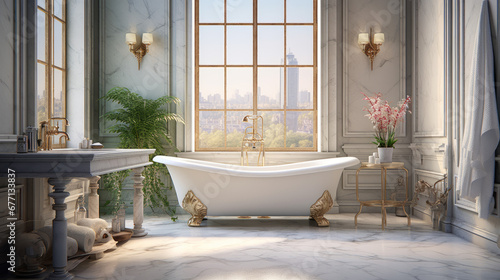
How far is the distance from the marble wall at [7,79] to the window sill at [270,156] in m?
2.08

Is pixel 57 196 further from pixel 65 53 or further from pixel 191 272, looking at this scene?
pixel 65 53

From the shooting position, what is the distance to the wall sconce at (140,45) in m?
4.64

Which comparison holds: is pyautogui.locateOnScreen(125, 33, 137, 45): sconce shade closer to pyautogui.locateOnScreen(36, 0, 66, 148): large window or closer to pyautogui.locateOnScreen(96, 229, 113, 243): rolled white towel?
pyautogui.locateOnScreen(36, 0, 66, 148): large window

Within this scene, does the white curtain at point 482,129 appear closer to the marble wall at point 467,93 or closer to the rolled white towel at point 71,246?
the marble wall at point 467,93

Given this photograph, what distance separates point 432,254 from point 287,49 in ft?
9.69

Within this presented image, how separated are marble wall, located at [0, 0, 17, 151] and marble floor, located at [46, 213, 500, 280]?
992 millimetres

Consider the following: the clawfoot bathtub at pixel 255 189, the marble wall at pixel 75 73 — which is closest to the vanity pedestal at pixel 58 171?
the clawfoot bathtub at pixel 255 189

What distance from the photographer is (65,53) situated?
444 centimetres

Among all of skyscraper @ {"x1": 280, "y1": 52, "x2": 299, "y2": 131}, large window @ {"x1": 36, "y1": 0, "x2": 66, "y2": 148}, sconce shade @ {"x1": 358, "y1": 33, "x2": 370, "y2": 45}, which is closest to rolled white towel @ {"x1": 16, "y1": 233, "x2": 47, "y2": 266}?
large window @ {"x1": 36, "y1": 0, "x2": 66, "y2": 148}

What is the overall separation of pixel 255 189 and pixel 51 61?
2304 mm

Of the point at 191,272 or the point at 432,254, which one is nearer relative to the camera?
the point at 191,272

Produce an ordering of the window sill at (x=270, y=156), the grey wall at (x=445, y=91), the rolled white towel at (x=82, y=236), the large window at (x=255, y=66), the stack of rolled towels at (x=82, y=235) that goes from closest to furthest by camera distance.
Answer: the stack of rolled towels at (x=82, y=235), the rolled white towel at (x=82, y=236), the grey wall at (x=445, y=91), the window sill at (x=270, y=156), the large window at (x=255, y=66)

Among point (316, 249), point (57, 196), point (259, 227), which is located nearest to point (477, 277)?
point (316, 249)

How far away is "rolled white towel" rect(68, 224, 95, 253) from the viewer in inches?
108
